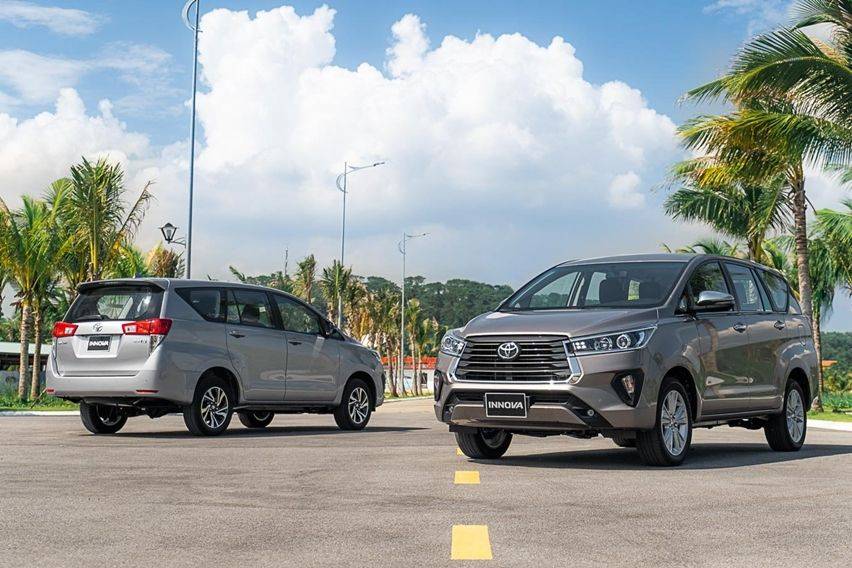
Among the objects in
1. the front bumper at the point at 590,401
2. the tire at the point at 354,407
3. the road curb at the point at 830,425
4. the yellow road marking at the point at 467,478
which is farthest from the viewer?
the road curb at the point at 830,425

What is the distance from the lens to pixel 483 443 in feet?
36.4

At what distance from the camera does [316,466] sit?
10.5 meters

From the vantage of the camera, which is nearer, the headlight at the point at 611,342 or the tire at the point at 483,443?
the headlight at the point at 611,342

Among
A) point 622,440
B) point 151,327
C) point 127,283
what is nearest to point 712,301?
point 622,440

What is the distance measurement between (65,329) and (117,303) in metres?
0.74

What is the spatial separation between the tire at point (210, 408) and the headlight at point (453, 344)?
15.0ft

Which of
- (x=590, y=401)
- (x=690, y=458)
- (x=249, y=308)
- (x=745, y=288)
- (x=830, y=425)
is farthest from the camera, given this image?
(x=830, y=425)

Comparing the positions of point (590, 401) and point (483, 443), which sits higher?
point (590, 401)

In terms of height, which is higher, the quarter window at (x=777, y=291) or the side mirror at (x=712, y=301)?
the quarter window at (x=777, y=291)

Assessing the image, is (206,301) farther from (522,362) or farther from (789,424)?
(789,424)

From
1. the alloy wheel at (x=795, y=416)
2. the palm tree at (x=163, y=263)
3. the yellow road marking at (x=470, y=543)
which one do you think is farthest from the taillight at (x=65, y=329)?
the palm tree at (x=163, y=263)

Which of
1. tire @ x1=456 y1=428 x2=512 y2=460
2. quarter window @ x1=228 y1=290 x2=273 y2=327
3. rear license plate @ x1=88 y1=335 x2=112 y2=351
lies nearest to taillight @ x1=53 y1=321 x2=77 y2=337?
rear license plate @ x1=88 y1=335 x2=112 y2=351

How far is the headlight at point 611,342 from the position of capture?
9.80 m

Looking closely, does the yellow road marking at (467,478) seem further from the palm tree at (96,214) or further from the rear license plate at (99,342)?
the palm tree at (96,214)
